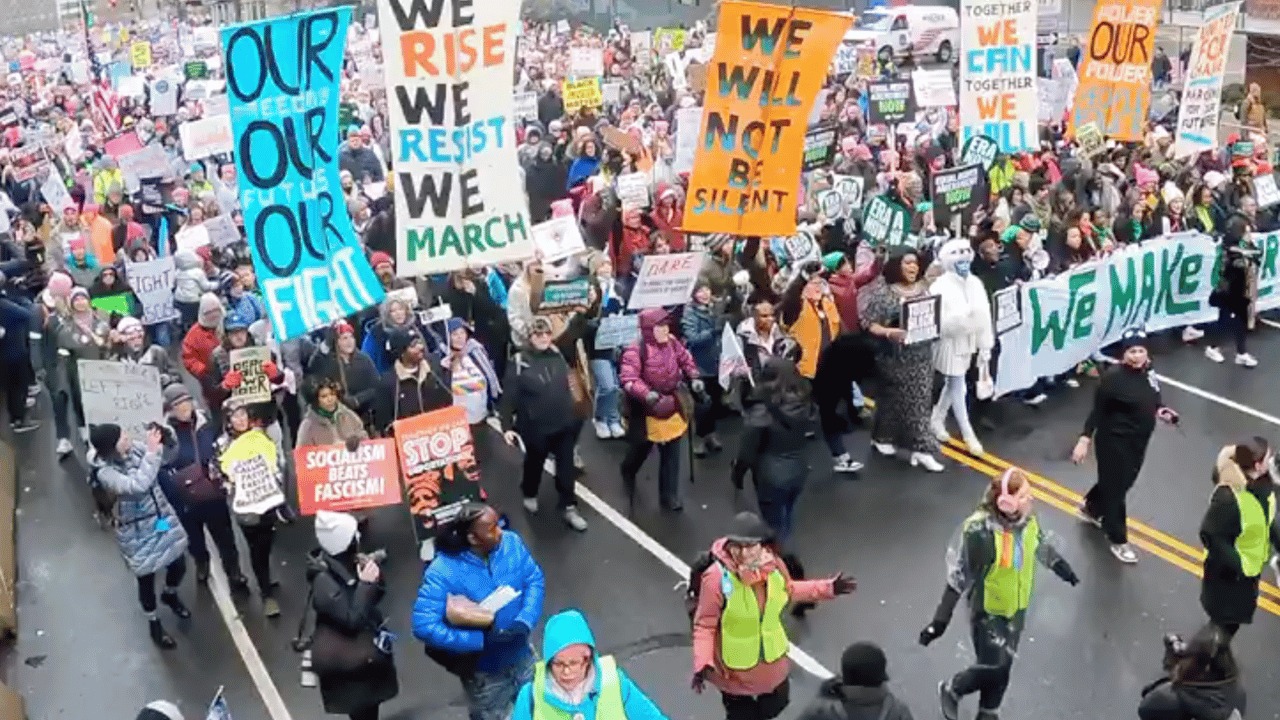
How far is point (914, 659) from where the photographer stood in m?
8.09

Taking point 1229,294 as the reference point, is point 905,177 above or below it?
above

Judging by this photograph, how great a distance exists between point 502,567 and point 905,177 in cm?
940

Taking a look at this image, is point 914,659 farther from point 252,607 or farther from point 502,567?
point 252,607

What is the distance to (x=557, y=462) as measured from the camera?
985 cm

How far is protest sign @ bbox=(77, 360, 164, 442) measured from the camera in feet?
30.3

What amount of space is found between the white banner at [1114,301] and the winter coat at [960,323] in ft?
3.37

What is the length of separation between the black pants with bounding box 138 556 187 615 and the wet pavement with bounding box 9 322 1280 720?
1.09ft

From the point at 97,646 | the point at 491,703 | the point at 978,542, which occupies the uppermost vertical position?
the point at 978,542

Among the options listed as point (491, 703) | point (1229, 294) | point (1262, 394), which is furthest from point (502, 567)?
point (1229, 294)

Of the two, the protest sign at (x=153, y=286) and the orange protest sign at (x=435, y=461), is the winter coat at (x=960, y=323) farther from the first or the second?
the protest sign at (x=153, y=286)

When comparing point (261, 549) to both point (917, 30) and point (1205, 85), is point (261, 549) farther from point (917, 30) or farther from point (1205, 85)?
point (917, 30)

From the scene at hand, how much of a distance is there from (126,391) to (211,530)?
4.43 ft

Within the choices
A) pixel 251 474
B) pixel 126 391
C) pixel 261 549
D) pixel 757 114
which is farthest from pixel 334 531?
pixel 757 114

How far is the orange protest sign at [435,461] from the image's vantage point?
8.40 m
